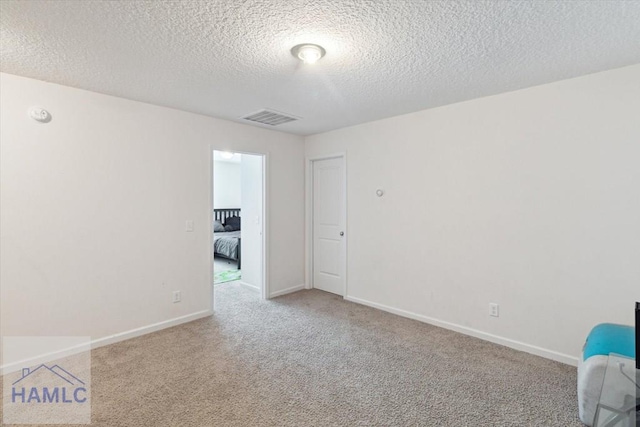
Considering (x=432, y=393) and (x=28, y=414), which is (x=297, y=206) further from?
(x=28, y=414)

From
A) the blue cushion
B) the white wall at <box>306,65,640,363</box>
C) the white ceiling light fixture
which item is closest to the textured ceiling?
the white ceiling light fixture

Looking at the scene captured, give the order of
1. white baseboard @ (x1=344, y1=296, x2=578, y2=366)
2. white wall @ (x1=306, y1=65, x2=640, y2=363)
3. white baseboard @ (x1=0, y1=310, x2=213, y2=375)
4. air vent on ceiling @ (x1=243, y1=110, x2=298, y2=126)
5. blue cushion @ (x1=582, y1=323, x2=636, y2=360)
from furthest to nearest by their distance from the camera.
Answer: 1. air vent on ceiling @ (x1=243, y1=110, x2=298, y2=126)
2. white baseboard @ (x1=344, y1=296, x2=578, y2=366)
3. white baseboard @ (x1=0, y1=310, x2=213, y2=375)
4. white wall @ (x1=306, y1=65, x2=640, y2=363)
5. blue cushion @ (x1=582, y1=323, x2=636, y2=360)

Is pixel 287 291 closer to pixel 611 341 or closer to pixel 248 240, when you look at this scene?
pixel 248 240

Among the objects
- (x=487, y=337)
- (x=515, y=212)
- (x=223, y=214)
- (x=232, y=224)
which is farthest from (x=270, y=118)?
(x=223, y=214)

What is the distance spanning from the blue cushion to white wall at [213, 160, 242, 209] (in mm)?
7773

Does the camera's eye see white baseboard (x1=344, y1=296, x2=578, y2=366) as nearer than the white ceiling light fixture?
No

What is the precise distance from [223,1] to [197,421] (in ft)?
8.01

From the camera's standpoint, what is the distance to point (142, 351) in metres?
2.86

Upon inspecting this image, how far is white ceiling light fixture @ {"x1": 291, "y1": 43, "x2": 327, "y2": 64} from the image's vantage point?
2.05 m

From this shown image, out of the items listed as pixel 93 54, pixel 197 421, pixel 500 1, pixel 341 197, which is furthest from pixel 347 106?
pixel 197 421

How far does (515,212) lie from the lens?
290 centimetres

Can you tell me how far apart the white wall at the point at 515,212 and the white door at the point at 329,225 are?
0.51 metres

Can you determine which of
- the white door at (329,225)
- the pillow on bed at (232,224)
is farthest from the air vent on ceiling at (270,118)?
the pillow on bed at (232,224)

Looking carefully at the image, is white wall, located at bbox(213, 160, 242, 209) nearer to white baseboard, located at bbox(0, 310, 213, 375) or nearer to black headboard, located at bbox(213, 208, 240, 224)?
black headboard, located at bbox(213, 208, 240, 224)
